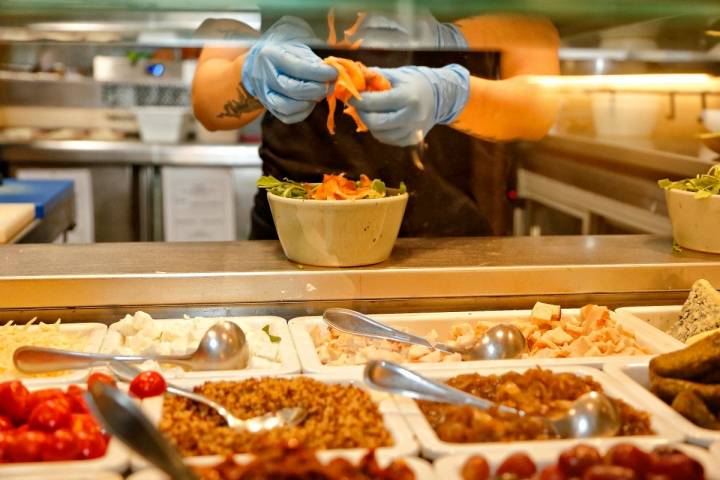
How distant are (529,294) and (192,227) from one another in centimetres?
349

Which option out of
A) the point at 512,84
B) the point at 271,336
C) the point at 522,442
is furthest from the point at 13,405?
the point at 512,84

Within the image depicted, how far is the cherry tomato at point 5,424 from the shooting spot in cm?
118

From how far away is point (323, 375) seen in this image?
138cm

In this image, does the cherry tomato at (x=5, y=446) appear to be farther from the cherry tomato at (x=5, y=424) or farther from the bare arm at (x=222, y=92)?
the bare arm at (x=222, y=92)

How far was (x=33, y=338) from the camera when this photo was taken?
5.01ft

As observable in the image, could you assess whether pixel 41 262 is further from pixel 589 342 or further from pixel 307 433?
pixel 589 342

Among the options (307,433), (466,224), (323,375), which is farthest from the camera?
(466,224)

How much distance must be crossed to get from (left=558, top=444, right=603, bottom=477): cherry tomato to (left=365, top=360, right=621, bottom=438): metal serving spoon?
141 millimetres

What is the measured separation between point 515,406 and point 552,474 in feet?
0.82

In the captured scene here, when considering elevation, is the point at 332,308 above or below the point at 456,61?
below

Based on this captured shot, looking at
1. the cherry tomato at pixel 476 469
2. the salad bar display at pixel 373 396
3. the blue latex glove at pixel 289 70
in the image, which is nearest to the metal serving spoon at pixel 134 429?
the salad bar display at pixel 373 396

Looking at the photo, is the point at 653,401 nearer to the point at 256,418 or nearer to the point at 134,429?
the point at 256,418

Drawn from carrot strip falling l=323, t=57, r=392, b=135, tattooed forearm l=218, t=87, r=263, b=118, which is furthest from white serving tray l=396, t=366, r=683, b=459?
tattooed forearm l=218, t=87, r=263, b=118

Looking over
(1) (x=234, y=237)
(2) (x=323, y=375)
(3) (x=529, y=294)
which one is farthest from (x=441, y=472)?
(1) (x=234, y=237)
